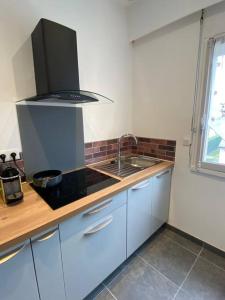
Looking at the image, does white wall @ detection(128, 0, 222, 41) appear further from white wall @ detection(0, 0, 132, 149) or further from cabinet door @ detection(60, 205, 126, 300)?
cabinet door @ detection(60, 205, 126, 300)

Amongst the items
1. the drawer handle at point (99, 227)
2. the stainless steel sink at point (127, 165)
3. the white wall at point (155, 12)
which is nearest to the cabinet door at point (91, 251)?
the drawer handle at point (99, 227)

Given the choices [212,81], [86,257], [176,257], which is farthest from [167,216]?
[212,81]

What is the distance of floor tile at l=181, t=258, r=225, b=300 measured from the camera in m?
1.29

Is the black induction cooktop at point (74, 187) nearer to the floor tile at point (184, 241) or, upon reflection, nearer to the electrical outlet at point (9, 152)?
the electrical outlet at point (9, 152)

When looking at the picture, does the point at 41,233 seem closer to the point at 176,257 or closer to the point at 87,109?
the point at 87,109

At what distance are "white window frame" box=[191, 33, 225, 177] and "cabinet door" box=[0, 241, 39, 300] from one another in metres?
1.55

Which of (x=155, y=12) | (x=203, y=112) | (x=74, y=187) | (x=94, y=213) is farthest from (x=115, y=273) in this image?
(x=155, y=12)

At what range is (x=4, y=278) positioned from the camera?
748 millimetres

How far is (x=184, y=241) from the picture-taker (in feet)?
6.01

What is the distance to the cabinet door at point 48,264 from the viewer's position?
2.77 ft

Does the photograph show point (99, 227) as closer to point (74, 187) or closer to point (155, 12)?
point (74, 187)

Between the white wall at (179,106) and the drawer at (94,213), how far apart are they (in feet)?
2.85

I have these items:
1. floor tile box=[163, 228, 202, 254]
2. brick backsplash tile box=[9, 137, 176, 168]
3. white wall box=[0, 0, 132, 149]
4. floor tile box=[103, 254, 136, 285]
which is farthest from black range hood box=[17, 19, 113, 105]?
floor tile box=[163, 228, 202, 254]

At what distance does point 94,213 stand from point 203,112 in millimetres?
1310
